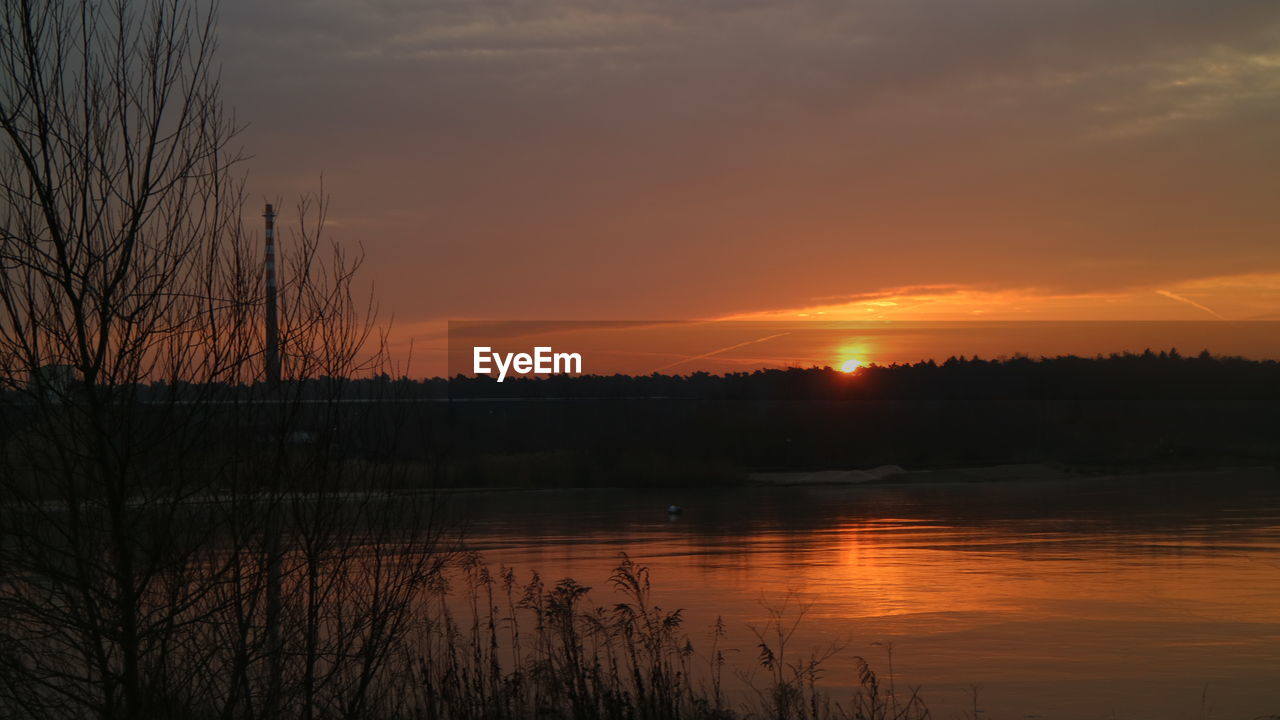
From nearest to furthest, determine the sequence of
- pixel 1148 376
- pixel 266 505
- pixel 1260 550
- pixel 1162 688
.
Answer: pixel 266 505
pixel 1162 688
pixel 1260 550
pixel 1148 376

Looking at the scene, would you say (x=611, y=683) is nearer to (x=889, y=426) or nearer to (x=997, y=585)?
(x=997, y=585)

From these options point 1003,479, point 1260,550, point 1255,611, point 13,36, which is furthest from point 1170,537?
point 1003,479

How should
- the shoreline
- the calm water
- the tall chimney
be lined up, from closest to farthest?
1. the tall chimney
2. the calm water
3. the shoreline

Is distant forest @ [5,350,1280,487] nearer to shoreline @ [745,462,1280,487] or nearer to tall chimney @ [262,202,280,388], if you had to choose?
shoreline @ [745,462,1280,487]

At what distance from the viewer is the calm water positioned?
43.7ft

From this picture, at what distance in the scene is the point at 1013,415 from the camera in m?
96.2

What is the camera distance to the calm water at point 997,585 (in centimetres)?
1331

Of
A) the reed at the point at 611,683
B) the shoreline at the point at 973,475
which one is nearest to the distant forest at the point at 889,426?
the shoreline at the point at 973,475

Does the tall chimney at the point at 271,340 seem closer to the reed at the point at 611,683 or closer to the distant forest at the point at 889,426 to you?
the reed at the point at 611,683

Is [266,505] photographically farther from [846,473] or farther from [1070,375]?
[1070,375]

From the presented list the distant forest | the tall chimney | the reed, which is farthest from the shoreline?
the tall chimney

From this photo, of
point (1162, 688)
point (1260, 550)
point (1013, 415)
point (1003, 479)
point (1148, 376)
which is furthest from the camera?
point (1148, 376)

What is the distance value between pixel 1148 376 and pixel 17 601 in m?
112

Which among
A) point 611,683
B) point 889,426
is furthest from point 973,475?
point 611,683
